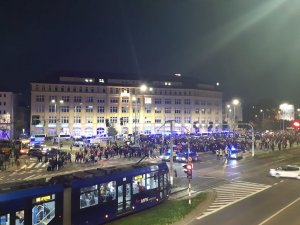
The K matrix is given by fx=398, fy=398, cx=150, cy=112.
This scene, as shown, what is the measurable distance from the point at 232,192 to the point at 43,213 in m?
18.1

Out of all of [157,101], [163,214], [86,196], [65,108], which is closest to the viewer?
[86,196]

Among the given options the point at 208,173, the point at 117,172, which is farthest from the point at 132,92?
the point at 117,172

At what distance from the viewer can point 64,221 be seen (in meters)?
18.1

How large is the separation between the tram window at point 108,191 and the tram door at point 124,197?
58 cm

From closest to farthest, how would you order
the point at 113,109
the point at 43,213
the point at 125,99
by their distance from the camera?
1. the point at 43,213
2. the point at 113,109
3. the point at 125,99

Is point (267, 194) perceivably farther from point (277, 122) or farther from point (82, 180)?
point (277, 122)

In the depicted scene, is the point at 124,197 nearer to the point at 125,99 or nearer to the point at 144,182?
the point at 144,182

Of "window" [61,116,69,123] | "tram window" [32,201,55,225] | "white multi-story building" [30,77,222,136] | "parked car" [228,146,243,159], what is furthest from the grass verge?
"window" [61,116,69,123]

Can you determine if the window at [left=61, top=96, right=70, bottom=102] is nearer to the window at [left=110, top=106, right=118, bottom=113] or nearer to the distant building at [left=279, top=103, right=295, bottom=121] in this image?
the window at [left=110, top=106, right=118, bottom=113]

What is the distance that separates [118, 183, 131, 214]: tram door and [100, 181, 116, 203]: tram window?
58 cm

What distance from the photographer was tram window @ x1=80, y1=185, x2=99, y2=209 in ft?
63.7

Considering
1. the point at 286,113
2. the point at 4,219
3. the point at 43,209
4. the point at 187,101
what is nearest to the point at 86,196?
the point at 43,209

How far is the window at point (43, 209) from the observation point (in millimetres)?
16562

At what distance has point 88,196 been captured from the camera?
19.8m
